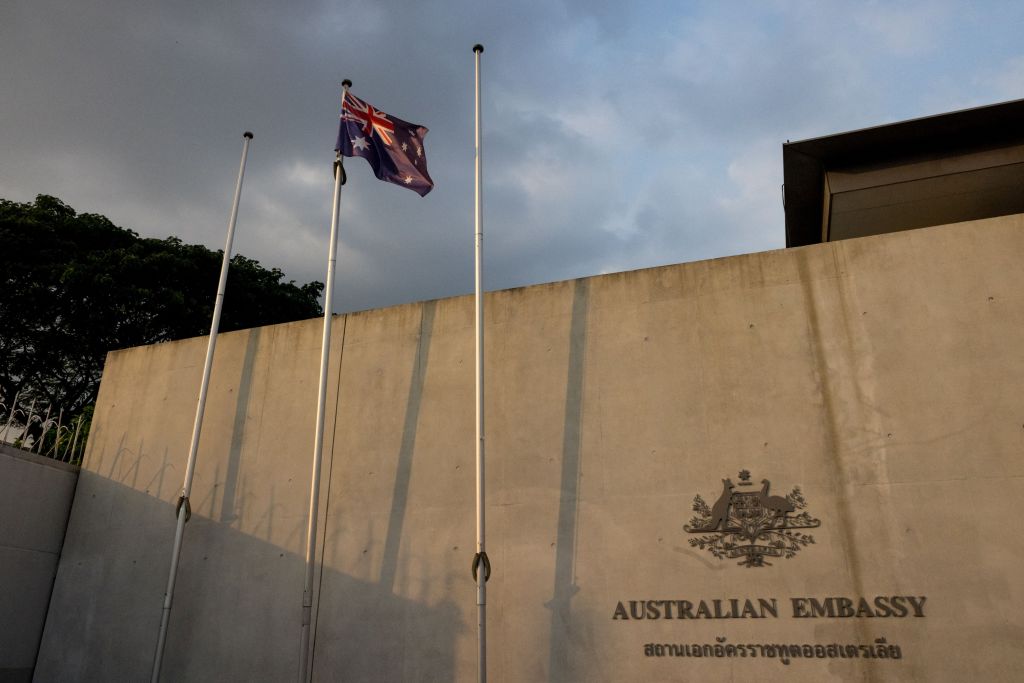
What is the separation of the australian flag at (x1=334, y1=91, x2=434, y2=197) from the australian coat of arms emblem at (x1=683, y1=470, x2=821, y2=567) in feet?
22.0

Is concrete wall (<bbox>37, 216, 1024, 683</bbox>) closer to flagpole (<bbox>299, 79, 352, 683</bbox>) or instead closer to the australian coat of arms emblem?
the australian coat of arms emblem

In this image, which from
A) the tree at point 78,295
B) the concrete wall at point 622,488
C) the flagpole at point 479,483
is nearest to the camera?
the concrete wall at point 622,488

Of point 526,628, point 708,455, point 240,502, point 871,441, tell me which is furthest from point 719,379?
point 240,502

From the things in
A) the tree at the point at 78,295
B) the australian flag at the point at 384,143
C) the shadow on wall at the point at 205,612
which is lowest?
the shadow on wall at the point at 205,612

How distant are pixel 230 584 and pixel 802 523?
8.72m

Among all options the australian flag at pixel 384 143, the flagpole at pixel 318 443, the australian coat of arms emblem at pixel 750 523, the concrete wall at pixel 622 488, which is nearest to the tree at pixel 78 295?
the concrete wall at pixel 622 488

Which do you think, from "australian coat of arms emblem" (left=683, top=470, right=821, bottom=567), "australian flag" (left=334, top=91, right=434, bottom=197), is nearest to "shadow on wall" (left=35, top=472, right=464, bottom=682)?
"australian coat of arms emblem" (left=683, top=470, right=821, bottom=567)

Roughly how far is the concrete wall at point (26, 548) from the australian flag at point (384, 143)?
7902mm

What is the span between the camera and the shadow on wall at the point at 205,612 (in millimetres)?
11016

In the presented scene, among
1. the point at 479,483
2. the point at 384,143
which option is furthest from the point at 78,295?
the point at 479,483

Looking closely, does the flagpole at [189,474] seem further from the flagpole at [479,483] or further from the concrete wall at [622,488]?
the flagpole at [479,483]

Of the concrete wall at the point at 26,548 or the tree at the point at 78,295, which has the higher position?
the tree at the point at 78,295

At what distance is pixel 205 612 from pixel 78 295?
1579 cm

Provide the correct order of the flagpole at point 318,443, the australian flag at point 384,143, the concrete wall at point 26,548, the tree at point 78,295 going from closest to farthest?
the flagpole at point 318,443, the australian flag at point 384,143, the concrete wall at point 26,548, the tree at point 78,295
